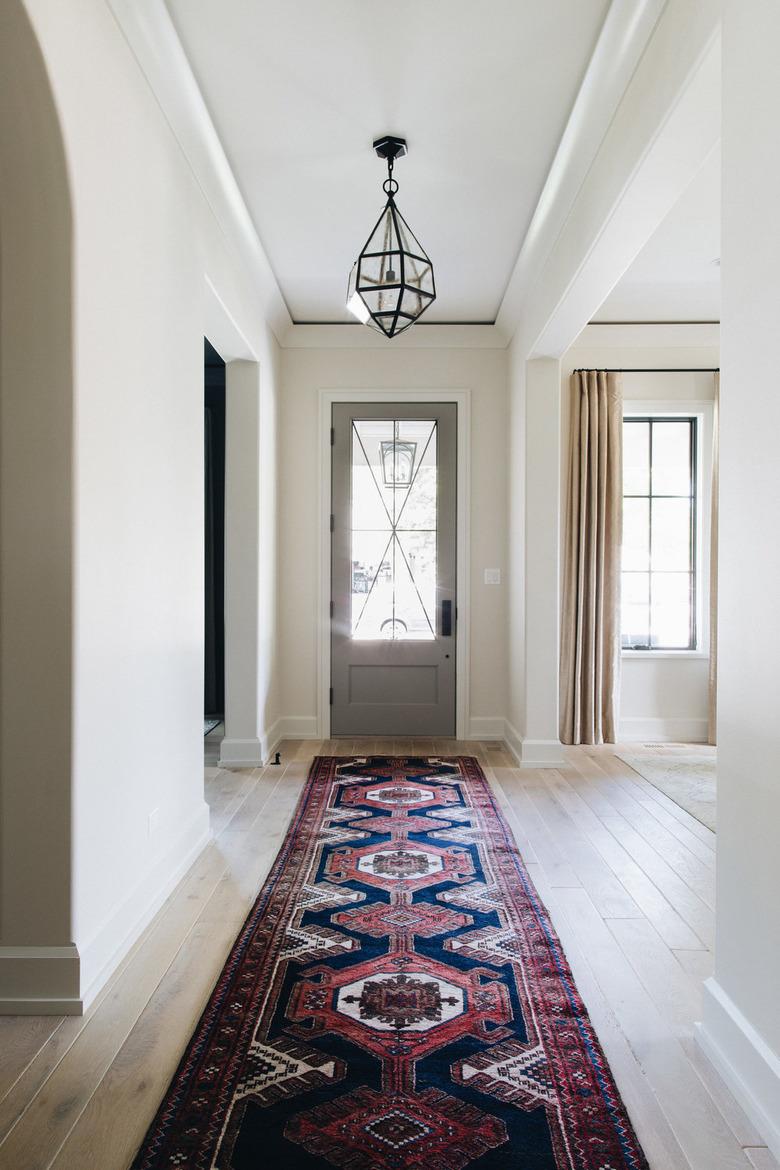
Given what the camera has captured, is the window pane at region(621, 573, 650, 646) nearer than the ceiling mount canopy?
No

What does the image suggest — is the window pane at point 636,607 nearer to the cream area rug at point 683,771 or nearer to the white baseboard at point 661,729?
the white baseboard at point 661,729

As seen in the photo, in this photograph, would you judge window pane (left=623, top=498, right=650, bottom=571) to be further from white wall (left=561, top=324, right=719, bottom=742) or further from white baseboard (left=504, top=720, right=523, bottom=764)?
white baseboard (left=504, top=720, right=523, bottom=764)

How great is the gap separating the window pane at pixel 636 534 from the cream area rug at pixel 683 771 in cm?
131

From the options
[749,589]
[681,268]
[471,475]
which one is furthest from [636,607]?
[749,589]

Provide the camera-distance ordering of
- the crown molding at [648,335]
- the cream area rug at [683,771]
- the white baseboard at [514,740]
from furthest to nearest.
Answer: the crown molding at [648,335] < the white baseboard at [514,740] < the cream area rug at [683,771]

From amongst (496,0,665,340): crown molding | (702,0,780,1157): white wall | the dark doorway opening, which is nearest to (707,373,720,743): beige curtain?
(496,0,665,340): crown molding

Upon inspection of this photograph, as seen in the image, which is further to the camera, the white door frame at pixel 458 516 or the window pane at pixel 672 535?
the window pane at pixel 672 535

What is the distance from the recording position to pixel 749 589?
5.91 feet

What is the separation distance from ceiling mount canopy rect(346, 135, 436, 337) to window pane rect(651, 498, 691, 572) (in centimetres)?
304

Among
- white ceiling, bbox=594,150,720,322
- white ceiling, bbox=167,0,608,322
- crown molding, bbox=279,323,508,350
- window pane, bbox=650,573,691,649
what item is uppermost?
white ceiling, bbox=594,150,720,322

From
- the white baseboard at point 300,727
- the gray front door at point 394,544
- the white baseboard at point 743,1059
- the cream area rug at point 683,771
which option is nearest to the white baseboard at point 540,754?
the cream area rug at point 683,771

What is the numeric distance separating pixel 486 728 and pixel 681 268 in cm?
321

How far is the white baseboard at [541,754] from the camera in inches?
196

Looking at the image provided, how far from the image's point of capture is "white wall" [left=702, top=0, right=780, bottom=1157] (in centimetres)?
167
